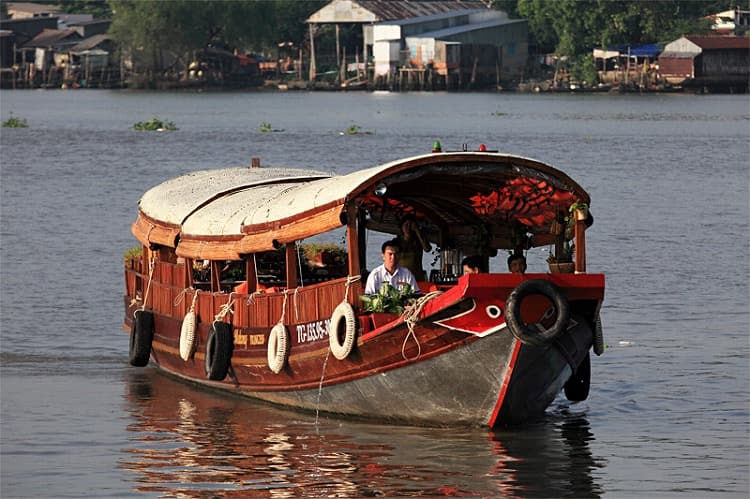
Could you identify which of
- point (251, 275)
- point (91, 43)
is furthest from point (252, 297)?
point (91, 43)

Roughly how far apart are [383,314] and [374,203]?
2.01 m

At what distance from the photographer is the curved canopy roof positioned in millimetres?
15695

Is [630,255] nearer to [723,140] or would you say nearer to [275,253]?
[275,253]

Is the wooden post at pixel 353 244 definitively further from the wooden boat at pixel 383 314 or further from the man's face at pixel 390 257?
the man's face at pixel 390 257

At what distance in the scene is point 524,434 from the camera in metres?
16.3

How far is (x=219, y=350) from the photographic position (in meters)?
17.8

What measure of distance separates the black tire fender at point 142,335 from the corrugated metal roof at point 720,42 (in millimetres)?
98945

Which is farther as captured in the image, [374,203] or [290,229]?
[374,203]

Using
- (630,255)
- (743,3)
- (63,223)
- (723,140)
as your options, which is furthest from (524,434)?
(743,3)

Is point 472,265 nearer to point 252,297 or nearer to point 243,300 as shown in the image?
point 252,297

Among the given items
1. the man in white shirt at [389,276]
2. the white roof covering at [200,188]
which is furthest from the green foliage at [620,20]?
the man in white shirt at [389,276]

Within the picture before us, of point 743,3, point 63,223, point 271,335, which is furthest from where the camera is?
point 743,3

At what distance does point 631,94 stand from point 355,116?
35265 mm

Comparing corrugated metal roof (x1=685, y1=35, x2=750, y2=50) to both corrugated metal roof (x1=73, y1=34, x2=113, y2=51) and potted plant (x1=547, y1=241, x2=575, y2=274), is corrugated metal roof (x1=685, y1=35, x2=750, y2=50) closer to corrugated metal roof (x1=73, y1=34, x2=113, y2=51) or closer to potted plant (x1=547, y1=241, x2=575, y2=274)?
corrugated metal roof (x1=73, y1=34, x2=113, y2=51)
